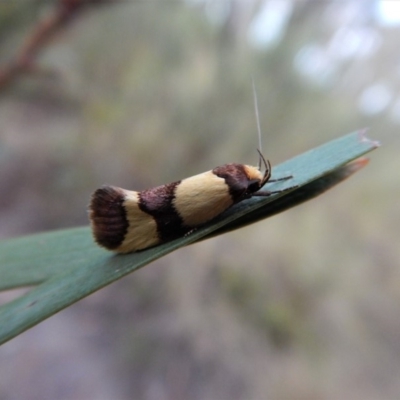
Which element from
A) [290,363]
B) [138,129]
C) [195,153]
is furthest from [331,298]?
[138,129]

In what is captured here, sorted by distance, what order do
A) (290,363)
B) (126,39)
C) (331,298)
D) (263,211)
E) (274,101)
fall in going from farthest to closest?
(126,39), (274,101), (331,298), (290,363), (263,211)

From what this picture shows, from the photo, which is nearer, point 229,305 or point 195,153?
point 229,305

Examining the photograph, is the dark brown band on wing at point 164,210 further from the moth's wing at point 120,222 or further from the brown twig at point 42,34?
the brown twig at point 42,34

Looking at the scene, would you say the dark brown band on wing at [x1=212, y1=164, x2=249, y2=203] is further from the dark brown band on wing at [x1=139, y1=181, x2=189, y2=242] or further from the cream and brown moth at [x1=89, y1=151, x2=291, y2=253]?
the dark brown band on wing at [x1=139, y1=181, x2=189, y2=242]

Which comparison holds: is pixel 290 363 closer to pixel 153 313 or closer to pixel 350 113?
pixel 153 313

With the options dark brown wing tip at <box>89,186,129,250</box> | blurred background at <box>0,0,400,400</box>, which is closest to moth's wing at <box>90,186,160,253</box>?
dark brown wing tip at <box>89,186,129,250</box>

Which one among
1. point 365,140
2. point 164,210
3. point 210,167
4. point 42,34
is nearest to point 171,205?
point 164,210

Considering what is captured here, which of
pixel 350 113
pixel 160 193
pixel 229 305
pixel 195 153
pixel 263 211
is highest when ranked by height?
pixel 195 153

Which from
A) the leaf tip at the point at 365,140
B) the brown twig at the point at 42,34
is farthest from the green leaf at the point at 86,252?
the brown twig at the point at 42,34

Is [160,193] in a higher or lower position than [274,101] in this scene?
lower
